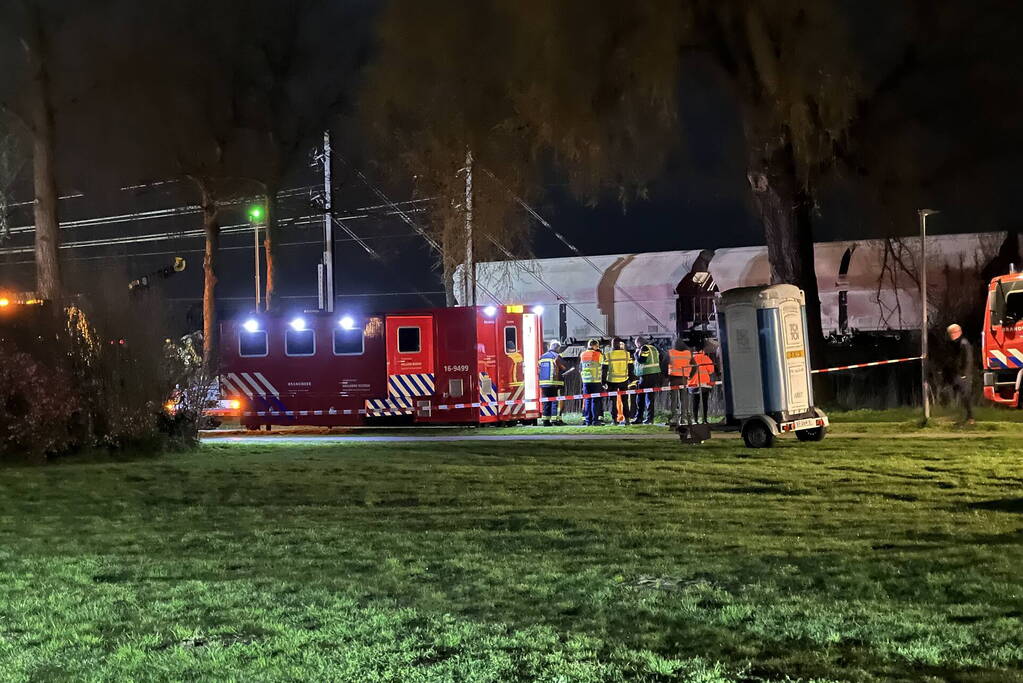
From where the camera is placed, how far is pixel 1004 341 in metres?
19.7

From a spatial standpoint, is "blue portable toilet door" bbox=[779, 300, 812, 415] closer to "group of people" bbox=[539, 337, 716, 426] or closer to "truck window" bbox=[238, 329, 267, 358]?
"group of people" bbox=[539, 337, 716, 426]

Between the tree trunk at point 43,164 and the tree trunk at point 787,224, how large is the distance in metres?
13.4

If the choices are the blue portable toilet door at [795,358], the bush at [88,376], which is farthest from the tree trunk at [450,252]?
the blue portable toilet door at [795,358]

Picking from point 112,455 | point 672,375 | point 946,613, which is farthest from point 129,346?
point 946,613

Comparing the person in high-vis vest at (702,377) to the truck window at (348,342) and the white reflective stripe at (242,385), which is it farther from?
the white reflective stripe at (242,385)

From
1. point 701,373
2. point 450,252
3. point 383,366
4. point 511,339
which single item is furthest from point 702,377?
point 450,252

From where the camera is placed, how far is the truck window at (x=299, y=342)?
75.6 feet

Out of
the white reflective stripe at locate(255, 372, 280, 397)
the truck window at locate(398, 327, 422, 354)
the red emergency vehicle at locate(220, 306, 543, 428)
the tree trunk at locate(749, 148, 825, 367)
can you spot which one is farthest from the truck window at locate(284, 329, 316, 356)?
the tree trunk at locate(749, 148, 825, 367)

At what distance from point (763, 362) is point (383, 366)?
928 centimetres

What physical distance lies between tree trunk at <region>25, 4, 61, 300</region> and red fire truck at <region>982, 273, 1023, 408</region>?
17263 mm

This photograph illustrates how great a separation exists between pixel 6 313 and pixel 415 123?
315 inches

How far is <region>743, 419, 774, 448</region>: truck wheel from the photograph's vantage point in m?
15.3

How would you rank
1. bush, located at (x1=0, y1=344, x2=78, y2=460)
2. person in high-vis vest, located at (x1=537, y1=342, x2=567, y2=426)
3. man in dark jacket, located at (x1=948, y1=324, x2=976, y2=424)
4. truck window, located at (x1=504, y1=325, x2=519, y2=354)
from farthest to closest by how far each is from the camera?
person in high-vis vest, located at (x1=537, y1=342, x2=567, y2=426) < truck window, located at (x1=504, y1=325, x2=519, y2=354) < man in dark jacket, located at (x1=948, y1=324, x2=976, y2=424) < bush, located at (x1=0, y1=344, x2=78, y2=460)

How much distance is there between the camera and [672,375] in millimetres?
18828
